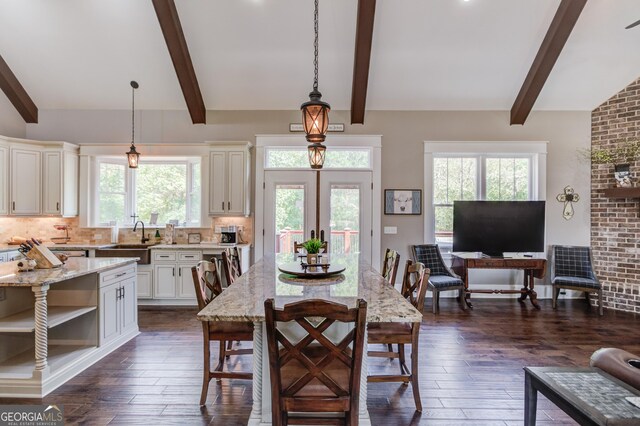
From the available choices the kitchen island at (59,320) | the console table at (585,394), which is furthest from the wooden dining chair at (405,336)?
the kitchen island at (59,320)

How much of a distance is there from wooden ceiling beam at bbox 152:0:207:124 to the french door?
59.7 inches

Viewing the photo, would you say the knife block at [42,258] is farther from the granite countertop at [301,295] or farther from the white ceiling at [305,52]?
the white ceiling at [305,52]

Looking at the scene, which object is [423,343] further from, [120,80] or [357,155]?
[120,80]

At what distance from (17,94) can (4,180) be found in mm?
1469

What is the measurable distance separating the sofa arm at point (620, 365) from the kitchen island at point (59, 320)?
3.68 m

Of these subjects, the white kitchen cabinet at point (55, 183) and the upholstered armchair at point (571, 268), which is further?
the white kitchen cabinet at point (55, 183)

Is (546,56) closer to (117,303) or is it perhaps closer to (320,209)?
(320,209)

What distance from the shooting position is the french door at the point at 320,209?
18.6 feet

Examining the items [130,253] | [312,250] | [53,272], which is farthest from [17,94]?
[312,250]

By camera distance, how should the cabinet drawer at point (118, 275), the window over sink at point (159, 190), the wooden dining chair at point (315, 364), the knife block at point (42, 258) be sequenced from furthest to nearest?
the window over sink at point (159, 190) < the cabinet drawer at point (118, 275) < the knife block at point (42, 258) < the wooden dining chair at point (315, 364)

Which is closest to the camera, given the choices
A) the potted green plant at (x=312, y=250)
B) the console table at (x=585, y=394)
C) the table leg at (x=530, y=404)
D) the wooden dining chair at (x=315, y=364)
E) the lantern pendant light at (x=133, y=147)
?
the console table at (x=585, y=394)

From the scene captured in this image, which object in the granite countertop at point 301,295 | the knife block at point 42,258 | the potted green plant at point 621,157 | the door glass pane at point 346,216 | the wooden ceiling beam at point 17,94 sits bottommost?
the granite countertop at point 301,295

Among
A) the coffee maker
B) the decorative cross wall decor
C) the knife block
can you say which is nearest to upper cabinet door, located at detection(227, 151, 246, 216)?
the coffee maker

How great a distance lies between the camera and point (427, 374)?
3.03 m
